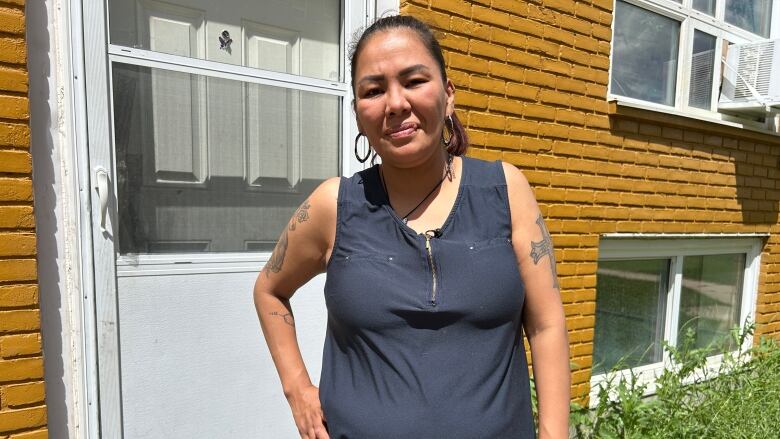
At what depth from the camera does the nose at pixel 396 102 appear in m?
1.17

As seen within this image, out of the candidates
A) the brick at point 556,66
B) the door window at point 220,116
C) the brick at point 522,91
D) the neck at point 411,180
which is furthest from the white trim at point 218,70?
the neck at point 411,180

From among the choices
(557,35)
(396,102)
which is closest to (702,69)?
(557,35)

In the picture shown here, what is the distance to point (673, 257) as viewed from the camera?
4.27 m

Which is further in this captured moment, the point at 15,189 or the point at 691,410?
the point at 691,410

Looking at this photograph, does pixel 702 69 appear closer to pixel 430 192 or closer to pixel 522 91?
pixel 522 91

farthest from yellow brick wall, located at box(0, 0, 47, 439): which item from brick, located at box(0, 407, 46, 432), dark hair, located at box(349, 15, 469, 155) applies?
dark hair, located at box(349, 15, 469, 155)

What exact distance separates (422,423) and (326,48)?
2124 mm

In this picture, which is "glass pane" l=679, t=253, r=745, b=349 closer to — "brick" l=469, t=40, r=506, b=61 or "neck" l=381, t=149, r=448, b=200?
"brick" l=469, t=40, r=506, b=61

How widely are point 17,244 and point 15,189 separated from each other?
203mm

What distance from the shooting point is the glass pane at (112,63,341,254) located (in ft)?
7.41

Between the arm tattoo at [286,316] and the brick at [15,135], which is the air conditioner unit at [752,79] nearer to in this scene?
the arm tattoo at [286,316]

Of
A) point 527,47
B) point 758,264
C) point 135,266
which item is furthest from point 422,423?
point 758,264

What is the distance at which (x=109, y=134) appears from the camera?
2135mm

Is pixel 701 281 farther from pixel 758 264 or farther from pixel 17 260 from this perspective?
pixel 17 260
